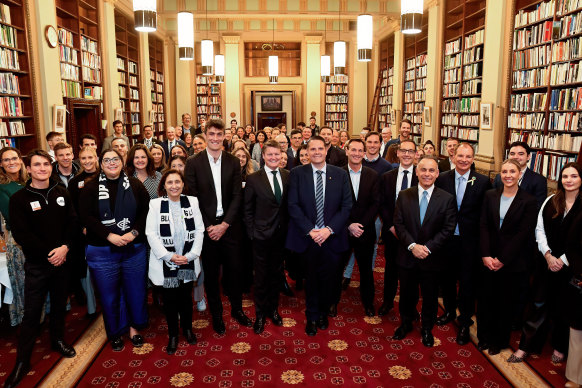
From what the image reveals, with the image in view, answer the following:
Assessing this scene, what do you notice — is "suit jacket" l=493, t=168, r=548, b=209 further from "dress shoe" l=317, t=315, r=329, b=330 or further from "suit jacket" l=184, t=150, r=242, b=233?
"suit jacket" l=184, t=150, r=242, b=233

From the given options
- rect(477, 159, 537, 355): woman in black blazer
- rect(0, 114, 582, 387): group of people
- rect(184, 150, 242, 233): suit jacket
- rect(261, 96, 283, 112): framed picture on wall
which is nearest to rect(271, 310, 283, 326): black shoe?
rect(0, 114, 582, 387): group of people

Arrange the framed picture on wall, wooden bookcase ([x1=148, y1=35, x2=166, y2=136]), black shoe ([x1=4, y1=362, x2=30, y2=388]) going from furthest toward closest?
1. the framed picture on wall
2. wooden bookcase ([x1=148, y1=35, x2=166, y2=136])
3. black shoe ([x1=4, y1=362, x2=30, y2=388])

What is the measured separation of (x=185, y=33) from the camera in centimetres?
708

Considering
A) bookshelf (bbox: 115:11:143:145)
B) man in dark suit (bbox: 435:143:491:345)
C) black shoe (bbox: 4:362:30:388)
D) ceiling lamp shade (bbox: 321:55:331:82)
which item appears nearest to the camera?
black shoe (bbox: 4:362:30:388)

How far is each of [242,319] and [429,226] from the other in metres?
1.79

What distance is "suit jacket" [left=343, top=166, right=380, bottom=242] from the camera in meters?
3.95

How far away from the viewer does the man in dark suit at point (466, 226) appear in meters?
3.58

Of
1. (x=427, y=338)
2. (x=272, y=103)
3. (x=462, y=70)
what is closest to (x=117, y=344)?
(x=427, y=338)

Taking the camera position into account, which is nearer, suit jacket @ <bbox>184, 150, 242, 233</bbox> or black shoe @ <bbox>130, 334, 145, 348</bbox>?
black shoe @ <bbox>130, 334, 145, 348</bbox>

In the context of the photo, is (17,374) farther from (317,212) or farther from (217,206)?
(317,212)

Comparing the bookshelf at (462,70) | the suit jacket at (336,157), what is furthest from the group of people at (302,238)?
the bookshelf at (462,70)

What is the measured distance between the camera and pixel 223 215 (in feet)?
12.1

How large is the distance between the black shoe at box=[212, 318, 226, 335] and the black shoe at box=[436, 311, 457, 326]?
189 centimetres

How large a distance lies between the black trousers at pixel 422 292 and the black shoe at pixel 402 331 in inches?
1.6
